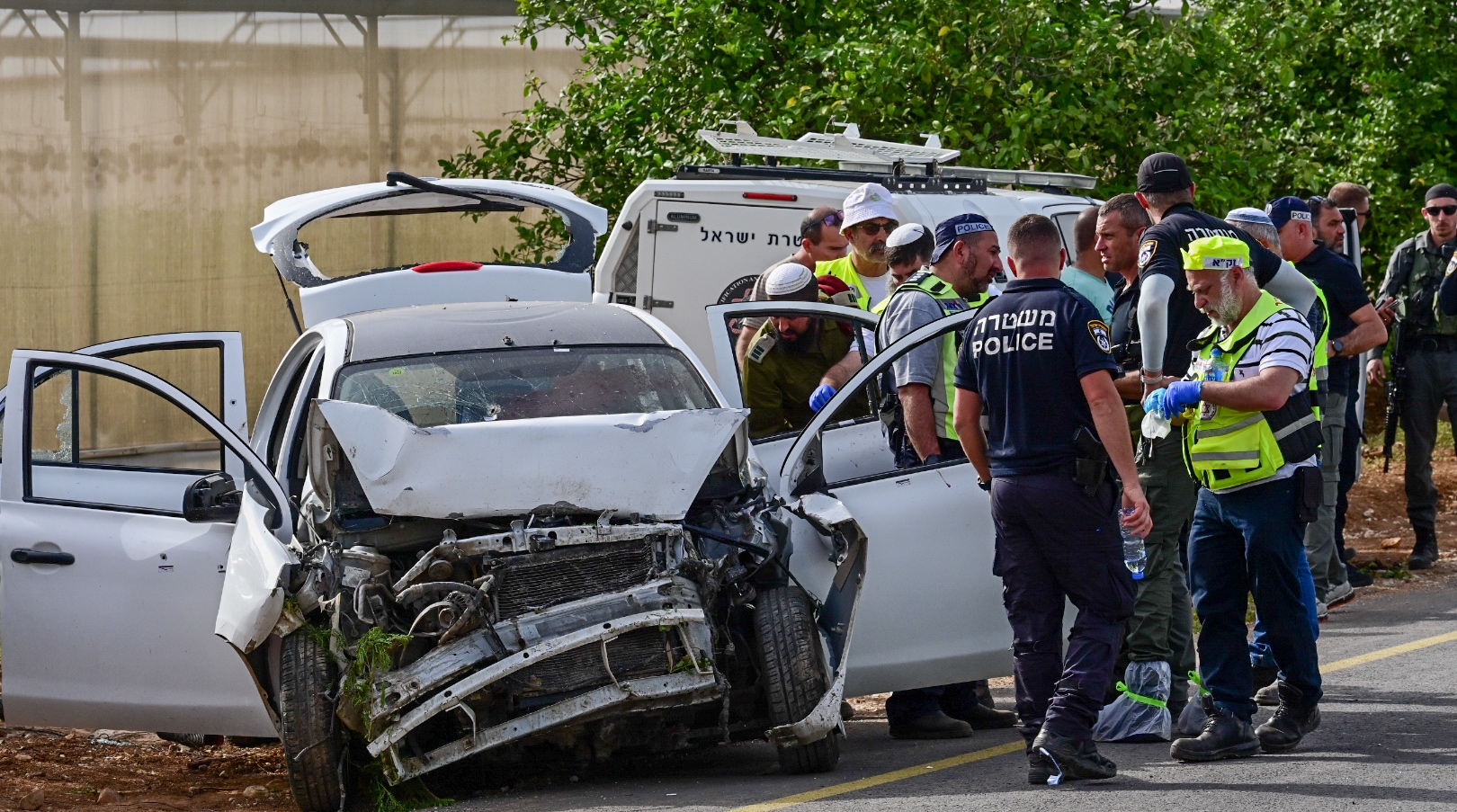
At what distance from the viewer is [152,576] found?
6.37m

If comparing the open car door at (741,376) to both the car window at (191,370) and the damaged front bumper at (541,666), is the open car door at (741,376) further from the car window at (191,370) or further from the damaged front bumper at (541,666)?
the car window at (191,370)

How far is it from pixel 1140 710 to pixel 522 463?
2.40 meters

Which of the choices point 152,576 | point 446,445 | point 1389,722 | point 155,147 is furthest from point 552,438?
point 155,147

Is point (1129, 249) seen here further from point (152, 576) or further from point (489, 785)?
point (152, 576)

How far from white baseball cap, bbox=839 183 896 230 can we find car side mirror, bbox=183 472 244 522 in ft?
10.9

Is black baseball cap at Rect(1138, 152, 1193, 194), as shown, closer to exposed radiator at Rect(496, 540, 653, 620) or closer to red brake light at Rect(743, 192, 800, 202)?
exposed radiator at Rect(496, 540, 653, 620)

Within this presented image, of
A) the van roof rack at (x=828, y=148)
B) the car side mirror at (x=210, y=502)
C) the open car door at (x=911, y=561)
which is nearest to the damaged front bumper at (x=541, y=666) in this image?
the open car door at (x=911, y=561)

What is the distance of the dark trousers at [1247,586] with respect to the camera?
588 cm

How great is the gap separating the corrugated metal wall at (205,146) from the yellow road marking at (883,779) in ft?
32.0

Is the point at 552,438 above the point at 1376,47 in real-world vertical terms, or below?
below

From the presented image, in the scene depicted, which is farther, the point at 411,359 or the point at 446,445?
the point at 411,359

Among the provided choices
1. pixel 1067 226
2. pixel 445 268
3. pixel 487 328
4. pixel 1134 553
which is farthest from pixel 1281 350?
pixel 1067 226

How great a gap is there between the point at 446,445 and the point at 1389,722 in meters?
3.49

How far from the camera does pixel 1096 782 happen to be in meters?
5.65
